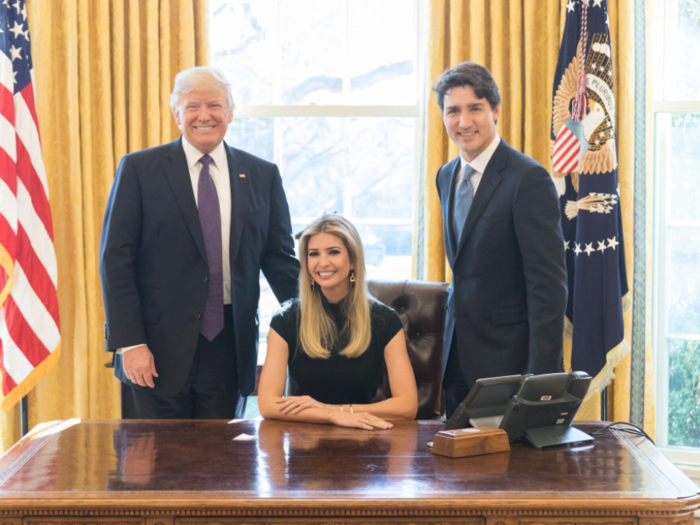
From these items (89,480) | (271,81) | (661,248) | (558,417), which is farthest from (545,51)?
(89,480)

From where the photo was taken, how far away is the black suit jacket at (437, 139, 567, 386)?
6.70 ft

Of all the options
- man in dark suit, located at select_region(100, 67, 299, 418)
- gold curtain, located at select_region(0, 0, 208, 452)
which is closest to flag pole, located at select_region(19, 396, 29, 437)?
gold curtain, located at select_region(0, 0, 208, 452)

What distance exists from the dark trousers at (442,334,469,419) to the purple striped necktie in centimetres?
78

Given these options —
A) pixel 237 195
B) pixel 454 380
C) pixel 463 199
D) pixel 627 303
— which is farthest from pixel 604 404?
pixel 237 195

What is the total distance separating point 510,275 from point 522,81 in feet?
4.47

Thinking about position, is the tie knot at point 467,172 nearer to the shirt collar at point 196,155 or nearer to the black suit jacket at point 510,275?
the black suit jacket at point 510,275

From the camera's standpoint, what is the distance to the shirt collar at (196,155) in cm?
235

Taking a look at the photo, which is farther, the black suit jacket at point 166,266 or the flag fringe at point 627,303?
the flag fringe at point 627,303

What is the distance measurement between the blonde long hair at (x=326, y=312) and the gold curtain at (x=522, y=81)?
94 cm

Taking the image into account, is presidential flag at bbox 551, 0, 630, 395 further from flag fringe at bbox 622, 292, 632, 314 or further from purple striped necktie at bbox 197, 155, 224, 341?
purple striped necktie at bbox 197, 155, 224, 341

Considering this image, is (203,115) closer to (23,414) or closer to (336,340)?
(336,340)

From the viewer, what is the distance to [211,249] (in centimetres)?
228

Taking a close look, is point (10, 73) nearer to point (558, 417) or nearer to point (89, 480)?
point (89, 480)

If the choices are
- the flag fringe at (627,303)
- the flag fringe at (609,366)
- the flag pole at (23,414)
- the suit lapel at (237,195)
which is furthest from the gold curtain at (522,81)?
the flag pole at (23,414)
